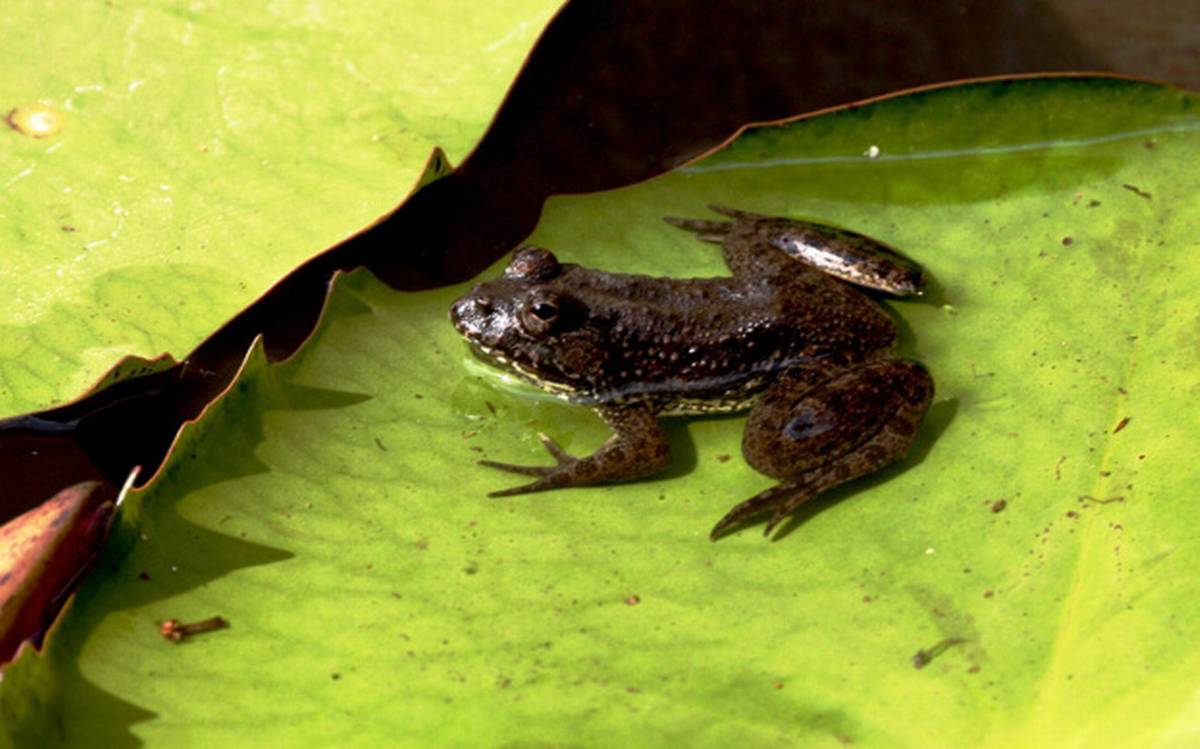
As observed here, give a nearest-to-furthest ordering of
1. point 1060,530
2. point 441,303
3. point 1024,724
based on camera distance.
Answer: point 1024,724 < point 1060,530 < point 441,303

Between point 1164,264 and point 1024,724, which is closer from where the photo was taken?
point 1024,724

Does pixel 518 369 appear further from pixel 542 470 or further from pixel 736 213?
pixel 736 213

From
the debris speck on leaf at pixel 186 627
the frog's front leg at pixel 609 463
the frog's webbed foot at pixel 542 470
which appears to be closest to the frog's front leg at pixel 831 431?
the frog's front leg at pixel 609 463

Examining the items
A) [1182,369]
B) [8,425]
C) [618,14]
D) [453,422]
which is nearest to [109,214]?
[8,425]

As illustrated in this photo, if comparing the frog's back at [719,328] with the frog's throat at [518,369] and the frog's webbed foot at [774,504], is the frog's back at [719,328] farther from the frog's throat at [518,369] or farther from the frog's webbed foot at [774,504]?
the frog's webbed foot at [774,504]

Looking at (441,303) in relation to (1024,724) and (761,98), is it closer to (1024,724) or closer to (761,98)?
(761,98)

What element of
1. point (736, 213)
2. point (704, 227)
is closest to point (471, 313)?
point (704, 227)

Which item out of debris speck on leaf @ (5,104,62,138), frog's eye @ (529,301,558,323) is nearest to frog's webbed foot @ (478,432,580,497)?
frog's eye @ (529,301,558,323)
